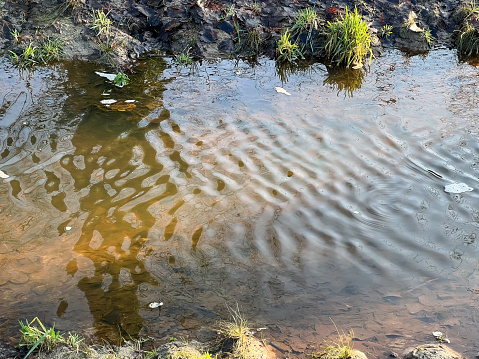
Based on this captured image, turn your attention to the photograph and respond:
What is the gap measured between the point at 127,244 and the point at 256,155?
172cm

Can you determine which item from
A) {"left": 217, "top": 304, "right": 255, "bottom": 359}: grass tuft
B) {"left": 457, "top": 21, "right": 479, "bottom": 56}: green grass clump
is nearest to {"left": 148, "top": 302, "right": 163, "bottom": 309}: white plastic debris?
{"left": 217, "top": 304, "right": 255, "bottom": 359}: grass tuft

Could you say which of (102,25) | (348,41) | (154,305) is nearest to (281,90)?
(348,41)

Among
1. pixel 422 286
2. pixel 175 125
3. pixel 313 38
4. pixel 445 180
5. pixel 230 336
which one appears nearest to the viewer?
pixel 230 336

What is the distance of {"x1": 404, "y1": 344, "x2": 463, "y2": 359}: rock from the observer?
2502 mm

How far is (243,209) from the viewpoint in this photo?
3.95 m

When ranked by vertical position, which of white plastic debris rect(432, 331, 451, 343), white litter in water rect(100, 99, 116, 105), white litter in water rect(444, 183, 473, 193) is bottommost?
white litter in water rect(100, 99, 116, 105)

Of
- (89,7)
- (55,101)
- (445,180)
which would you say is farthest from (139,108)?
(445,180)

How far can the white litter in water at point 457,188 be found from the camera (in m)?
4.15

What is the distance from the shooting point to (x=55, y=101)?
560cm

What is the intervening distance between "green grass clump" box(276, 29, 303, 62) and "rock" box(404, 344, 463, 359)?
5.29 m

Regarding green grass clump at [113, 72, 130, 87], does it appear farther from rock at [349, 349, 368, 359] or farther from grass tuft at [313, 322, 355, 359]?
rock at [349, 349, 368, 359]

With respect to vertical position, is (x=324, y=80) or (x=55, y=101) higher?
(x=324, y=80)

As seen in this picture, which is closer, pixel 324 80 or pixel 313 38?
pixel 324 80

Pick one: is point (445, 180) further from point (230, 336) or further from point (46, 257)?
point (46, 257)
